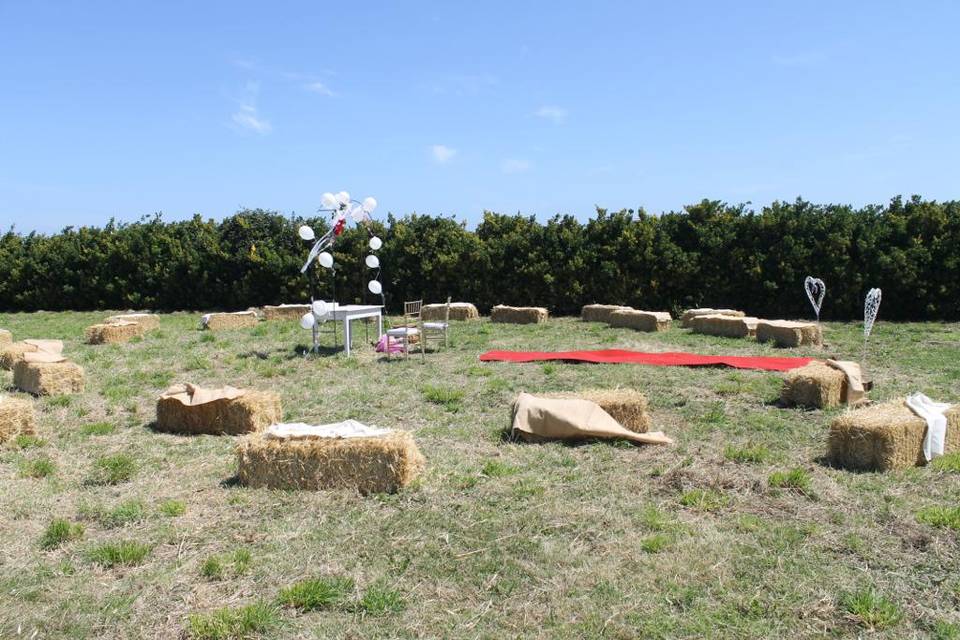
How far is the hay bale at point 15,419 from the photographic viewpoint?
5.62 m

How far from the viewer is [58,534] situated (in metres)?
3.84

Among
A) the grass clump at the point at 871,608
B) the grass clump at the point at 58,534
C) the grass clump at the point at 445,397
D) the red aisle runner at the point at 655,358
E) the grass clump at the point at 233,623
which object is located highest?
the red aisle runner at the point at 655,358

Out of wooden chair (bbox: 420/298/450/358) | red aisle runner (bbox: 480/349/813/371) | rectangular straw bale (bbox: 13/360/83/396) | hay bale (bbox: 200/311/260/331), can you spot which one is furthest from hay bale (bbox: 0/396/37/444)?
hay bale (bbox: 200/311/260/331)

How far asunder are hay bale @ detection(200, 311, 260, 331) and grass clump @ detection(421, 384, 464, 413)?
26.2 ft

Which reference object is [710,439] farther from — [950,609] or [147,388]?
[147,388]

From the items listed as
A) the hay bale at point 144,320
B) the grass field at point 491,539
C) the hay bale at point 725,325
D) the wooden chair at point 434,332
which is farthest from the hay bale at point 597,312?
the hay bale at point 144,320

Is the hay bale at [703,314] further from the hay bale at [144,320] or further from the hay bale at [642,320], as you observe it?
the hay bale at [144,320]

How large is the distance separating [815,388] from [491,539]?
3.90m

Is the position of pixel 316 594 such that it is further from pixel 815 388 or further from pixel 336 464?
pixel 815 388

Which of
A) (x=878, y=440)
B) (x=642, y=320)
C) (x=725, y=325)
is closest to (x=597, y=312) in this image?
(x=642, y=320)

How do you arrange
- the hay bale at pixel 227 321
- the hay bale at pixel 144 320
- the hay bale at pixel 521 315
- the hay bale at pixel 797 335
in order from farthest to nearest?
1. the hay bale at pixel 521 315
2. the hay bale at pixel 227 321
3. the hay bale at pixel 144 320
4. the hay bale at pixel 797 335

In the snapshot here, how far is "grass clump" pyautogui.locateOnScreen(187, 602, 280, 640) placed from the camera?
9.68 feet

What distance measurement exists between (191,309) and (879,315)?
1592 cm

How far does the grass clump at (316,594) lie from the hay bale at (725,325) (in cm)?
972
